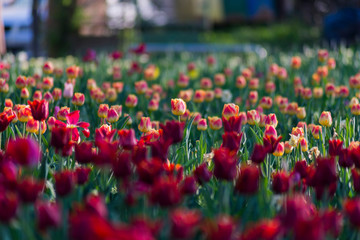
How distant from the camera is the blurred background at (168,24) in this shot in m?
11.2

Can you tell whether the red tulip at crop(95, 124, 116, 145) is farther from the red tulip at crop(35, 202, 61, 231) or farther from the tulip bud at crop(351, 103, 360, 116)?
the tulip bud at crop(351, 103, 360, 116)

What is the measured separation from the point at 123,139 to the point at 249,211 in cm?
41

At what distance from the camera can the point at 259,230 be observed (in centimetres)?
→ 101

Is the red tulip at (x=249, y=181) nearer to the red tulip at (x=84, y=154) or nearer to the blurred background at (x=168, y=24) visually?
the red tulip at (x=84, y=154)

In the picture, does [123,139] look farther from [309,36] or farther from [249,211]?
A: [309,36]

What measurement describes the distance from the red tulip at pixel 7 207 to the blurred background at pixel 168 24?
839cm

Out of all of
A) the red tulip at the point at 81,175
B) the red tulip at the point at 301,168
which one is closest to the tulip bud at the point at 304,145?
the red tulip at the point at 301,168

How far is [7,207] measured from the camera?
1.07 m

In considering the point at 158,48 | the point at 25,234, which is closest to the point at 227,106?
the point at 25,234

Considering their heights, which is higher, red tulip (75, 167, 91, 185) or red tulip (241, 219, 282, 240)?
red tulip (241, 219, 282, 240)

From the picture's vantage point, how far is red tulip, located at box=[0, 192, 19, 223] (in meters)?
1.06

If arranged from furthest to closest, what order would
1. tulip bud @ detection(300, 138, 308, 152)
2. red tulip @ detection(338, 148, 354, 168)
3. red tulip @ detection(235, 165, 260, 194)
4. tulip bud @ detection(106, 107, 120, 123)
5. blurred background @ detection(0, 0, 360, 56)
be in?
blurred background @ detection(0, 0, 360, 56)
tulip bud @ detection(106, 107, 120, 123)
tulip bud @ detection(300, 138, 308, 152)
red tulip @ detection(338, 148, 354, 168)
red tulip @ detection(235, 165, 260, 194)

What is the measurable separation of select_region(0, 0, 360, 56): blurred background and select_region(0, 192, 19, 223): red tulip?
839 cm

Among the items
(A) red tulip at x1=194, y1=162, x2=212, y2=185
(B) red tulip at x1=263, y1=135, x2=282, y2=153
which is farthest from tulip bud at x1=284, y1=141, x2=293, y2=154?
(A) red tulip at x1=194, y1=162, x2=212, y2=185
